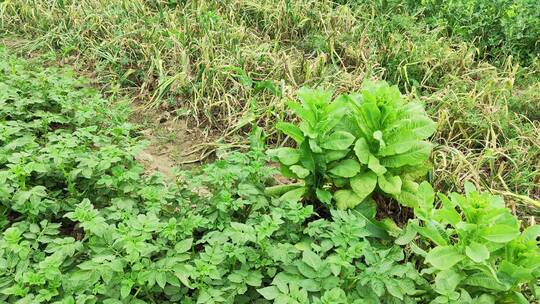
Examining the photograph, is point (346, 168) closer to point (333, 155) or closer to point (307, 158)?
point (333, 155)

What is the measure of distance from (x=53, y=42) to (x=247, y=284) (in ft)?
11.5

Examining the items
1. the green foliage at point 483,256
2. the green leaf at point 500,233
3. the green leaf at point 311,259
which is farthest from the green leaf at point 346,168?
the green leaf at point 500,233

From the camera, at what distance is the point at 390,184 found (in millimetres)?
2678

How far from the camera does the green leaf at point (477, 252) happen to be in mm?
2066

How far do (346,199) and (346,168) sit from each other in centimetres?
16

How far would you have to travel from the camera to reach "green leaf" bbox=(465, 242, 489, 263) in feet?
6.78

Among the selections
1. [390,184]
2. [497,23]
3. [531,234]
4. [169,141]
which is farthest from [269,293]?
[497,23]

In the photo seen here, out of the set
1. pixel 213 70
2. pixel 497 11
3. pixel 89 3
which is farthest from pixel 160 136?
pixel 497 11

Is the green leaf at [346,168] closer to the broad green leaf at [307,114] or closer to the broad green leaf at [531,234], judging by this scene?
the broad green leaf at [307,114]

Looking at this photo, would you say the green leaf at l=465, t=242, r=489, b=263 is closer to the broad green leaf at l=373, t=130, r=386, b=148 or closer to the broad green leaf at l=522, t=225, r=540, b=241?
the broad green leaf at l=522, t=225, r=540, b=241

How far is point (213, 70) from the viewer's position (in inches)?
158

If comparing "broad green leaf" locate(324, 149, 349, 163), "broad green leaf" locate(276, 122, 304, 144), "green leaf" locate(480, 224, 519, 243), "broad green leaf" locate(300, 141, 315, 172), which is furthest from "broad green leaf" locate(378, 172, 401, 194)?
"green leaf" locate(480, 224, 519, 243)

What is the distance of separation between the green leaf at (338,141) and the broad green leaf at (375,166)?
0.14 m

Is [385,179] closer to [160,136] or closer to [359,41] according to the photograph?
[160,136]
